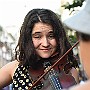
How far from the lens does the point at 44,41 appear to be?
2.46m

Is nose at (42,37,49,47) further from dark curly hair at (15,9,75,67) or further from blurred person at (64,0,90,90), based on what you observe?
blurred person at (64,0,90,90)

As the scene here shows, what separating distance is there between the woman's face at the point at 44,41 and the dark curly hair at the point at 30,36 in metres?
0.03

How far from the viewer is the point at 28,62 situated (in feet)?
8.45

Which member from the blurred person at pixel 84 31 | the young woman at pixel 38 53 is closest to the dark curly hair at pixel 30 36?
the young woman at pixel 38 53

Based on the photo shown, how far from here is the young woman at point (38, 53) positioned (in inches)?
96.8

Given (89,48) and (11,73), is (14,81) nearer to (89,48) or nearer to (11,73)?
(11,73)

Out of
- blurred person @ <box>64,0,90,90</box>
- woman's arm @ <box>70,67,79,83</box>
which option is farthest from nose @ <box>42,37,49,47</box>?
blurred person @ <box>64,0,90,90</box>

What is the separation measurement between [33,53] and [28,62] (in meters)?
0.12

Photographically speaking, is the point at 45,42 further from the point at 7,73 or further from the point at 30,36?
the point at 7,73

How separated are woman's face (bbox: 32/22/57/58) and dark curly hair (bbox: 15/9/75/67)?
3 cm

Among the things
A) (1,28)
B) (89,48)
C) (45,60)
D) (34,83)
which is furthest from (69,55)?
(1,28)

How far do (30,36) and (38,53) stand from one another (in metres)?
0.14

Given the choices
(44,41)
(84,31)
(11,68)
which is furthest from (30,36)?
(84,31)

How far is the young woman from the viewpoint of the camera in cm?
246
